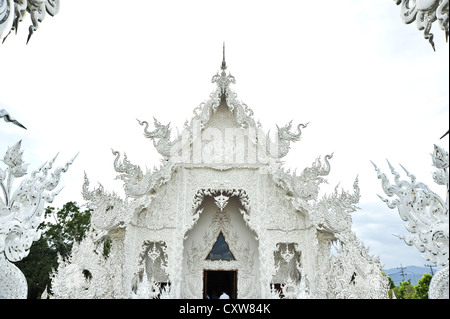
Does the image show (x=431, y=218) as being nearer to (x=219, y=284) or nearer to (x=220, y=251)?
(x=220, y=251)

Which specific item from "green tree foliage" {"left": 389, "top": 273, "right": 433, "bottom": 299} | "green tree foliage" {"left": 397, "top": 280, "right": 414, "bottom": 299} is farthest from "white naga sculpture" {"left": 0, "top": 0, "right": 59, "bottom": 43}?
"green tree foliage" {"left": 397, "top": 280, "right": 414, "bottom": 299}

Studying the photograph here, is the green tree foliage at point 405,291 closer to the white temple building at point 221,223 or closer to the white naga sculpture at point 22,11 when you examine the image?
the white temple building at point 221,223

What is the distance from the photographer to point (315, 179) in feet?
22.5

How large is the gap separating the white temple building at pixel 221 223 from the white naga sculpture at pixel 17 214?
5.06 feet

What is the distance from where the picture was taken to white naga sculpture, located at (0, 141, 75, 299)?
439 cm

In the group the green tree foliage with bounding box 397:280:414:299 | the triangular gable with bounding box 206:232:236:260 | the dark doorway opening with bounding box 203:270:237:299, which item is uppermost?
the triangular gable with bounding box 206:232:236:260

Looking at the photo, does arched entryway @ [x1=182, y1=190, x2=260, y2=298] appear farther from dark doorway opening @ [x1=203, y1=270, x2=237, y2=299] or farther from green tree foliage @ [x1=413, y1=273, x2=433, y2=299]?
green tree foliage @ [x1=413, y1=273, x2=433, y2=299]

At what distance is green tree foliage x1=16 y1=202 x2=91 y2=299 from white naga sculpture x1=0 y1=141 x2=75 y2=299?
9756 millimetres

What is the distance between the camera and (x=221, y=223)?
25.8ft

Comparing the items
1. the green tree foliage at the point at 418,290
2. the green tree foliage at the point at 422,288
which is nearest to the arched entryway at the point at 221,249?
the green tree foliage at the point at 418,290

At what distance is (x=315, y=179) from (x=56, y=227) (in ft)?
43.8

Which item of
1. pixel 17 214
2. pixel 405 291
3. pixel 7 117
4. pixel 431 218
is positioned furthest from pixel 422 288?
pixel 7 117
